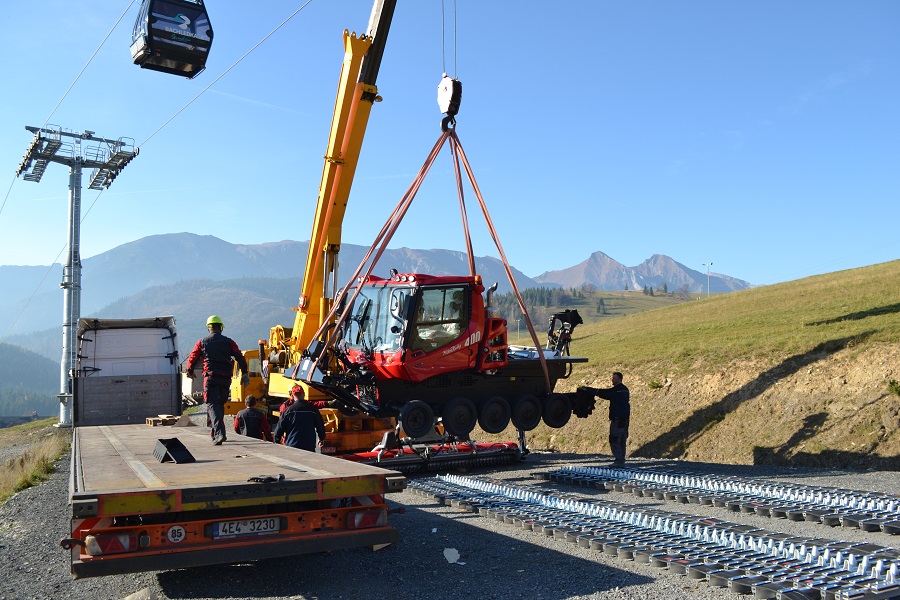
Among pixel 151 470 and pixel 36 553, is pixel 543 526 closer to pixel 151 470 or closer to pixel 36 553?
pixel 151 470

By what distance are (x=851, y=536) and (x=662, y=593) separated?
11.1ft

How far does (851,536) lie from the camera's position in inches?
322

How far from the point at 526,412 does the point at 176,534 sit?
27.6 feet

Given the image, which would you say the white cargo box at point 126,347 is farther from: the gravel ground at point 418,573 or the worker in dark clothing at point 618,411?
the worker in dark clothing at point 618,411

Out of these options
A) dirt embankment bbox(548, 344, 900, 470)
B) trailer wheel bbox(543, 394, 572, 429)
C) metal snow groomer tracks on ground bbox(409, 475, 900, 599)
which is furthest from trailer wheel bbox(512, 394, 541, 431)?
dirt embankment bbox(548, 344, 900, 470)

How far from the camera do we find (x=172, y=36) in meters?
14.7

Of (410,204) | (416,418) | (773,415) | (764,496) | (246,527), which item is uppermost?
(410,204)

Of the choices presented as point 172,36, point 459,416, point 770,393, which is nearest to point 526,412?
point 459,416

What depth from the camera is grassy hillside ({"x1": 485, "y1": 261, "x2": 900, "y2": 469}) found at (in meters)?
13.7

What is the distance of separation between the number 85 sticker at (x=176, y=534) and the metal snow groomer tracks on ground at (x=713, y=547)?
4.19 m

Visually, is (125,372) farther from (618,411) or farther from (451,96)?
(618,411)

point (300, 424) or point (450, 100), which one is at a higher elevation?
point (450, 100)


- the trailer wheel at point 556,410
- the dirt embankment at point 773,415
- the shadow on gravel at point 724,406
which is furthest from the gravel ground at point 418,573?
the shadow on gravel at point 724,406

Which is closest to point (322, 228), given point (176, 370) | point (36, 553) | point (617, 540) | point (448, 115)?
point (448, 115)
